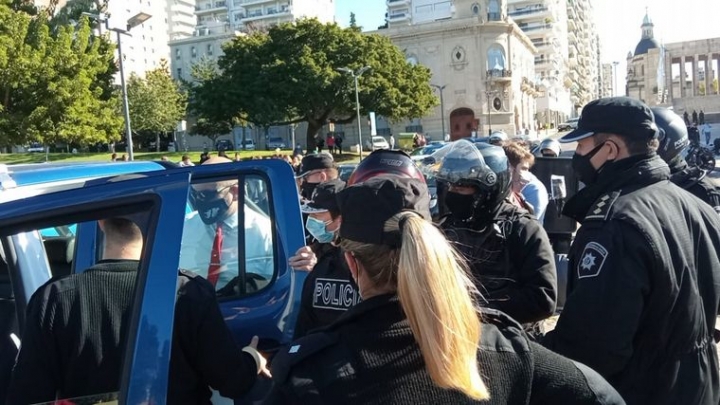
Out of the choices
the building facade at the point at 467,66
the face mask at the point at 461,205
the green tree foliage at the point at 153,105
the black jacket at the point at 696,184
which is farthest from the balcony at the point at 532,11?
the face mask at the point at 461,205

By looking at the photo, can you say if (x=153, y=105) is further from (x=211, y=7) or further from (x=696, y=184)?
(x=211, y=7)

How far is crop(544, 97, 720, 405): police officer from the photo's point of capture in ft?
6.86

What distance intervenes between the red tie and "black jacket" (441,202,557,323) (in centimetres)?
107

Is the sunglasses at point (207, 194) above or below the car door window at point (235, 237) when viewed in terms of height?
above

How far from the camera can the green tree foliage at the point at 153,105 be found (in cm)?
4831

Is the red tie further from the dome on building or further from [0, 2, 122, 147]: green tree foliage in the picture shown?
the dome on building

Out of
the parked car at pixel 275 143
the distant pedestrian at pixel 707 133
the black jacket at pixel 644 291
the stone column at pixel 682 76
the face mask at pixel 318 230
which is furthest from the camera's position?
the stone column at pixel 682 76

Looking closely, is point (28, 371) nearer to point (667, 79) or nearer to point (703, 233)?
point (703, 233)

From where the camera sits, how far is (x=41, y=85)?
20.9 metres

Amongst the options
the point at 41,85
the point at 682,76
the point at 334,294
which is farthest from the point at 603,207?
the point at 682,76

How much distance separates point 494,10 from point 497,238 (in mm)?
66521

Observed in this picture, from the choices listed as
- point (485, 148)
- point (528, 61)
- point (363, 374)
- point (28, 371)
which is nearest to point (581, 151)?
point (485, 148)

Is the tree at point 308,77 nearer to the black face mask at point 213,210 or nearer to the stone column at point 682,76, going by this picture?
the black face mask at point 213,210

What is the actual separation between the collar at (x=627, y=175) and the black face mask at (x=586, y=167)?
0.35 ft
